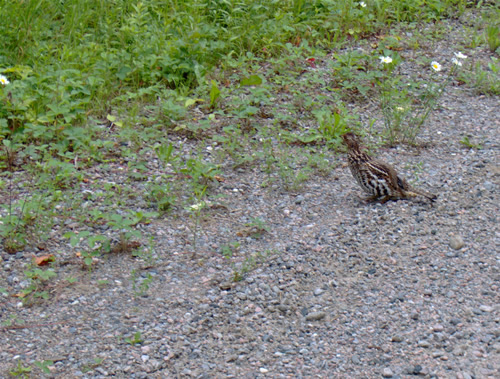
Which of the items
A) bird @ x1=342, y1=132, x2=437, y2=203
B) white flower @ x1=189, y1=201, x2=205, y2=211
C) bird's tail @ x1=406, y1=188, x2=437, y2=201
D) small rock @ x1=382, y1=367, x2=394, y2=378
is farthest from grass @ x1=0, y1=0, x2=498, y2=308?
small rock @ x1=382, y1=367, x2=394, y2=378

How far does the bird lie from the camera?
620 centimetres

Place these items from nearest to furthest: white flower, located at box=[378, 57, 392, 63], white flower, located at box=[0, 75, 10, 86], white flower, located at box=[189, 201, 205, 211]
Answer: white flower, located at box=[189, 201, 205, 211] < white flower, located at box=[0, 75, 10, 86] < white flower, located at box=[378, 57, 392, 63]

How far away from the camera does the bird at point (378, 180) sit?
620 cm

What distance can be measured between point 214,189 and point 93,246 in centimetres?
148

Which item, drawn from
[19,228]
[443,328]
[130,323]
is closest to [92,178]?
[19,228]

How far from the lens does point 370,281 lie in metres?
5.22

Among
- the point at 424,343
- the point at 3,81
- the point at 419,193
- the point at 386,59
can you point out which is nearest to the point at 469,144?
the point at 419,193

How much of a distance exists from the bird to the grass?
54 cm

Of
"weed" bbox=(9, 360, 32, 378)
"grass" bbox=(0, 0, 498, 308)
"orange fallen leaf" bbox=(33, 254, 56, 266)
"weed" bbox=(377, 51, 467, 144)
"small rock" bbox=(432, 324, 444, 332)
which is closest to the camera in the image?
"weed" bbox=(9, 360, 32, 378)

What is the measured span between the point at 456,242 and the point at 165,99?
3.66 metres

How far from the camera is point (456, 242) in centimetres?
560

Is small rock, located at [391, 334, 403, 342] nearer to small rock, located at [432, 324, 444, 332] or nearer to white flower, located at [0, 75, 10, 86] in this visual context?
small rock, located at [432, 324, 444, 332]

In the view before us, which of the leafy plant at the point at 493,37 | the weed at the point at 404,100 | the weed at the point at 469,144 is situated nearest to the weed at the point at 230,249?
the weed at the point at 404,100

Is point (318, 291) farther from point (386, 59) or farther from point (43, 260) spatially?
point (386, 59)
